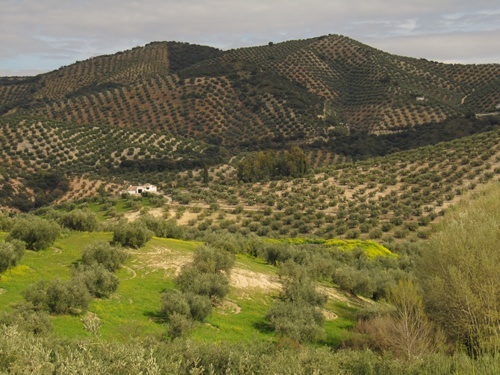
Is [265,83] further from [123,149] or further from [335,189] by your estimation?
[335,189]

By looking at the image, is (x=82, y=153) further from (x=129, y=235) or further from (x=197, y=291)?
(x=197, y=291)

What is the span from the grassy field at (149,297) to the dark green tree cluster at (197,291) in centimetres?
38

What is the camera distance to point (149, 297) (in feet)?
50.4

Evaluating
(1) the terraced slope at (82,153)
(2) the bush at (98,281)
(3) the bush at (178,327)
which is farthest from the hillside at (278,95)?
(3) the bush at (178,327)

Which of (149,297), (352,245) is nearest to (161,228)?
(149,297)

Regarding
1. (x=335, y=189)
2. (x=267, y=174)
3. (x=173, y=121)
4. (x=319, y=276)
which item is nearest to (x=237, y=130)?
(x=173, y=121)

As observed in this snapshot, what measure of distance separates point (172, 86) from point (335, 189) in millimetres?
71280

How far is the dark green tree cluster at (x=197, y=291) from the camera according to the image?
1308cm

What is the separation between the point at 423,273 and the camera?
52.1 feet

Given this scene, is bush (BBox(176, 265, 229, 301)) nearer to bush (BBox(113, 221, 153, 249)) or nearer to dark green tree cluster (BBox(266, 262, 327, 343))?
dark green tree cluster (BBox(266, 262, 327, 343))

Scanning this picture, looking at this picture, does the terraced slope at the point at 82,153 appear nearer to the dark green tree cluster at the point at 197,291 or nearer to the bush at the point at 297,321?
the dark green tree cluster at the point at 197,291

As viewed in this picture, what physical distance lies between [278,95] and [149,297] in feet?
316

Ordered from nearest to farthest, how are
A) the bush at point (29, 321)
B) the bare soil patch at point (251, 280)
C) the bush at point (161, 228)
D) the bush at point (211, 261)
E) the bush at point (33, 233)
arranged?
the bush at point (29, 321) < the bush at point (33, 233) < the bush at point (211, 261) < the bare soil patch at point (251, 280) < the bush at point (161, 228)

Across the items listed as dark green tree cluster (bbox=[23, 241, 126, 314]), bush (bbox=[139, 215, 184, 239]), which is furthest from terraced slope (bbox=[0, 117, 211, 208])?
dark green tree cluster (bbox=[23, 241, 126, 314])
